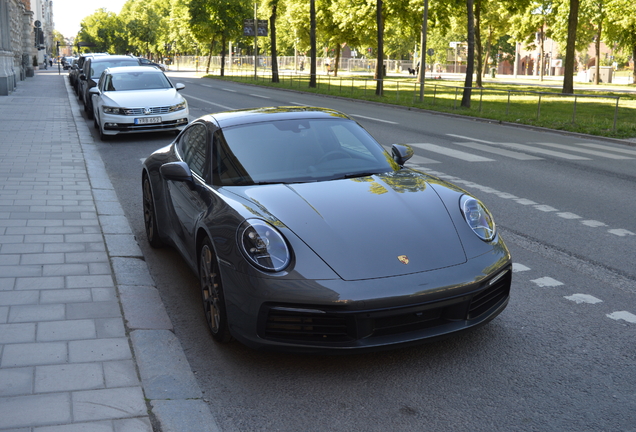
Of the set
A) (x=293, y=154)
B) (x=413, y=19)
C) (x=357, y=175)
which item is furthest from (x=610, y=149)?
(x=413, y=19)

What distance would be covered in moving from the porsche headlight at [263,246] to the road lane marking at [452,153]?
910 cm

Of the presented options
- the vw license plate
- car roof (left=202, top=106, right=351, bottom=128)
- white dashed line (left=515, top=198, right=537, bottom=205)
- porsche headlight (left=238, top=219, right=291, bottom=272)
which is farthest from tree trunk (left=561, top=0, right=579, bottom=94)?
porsche headlight (left=238, top=219, right=291, bottom=272)

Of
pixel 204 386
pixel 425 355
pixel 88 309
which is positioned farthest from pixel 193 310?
pixel 425 355

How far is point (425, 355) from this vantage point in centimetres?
398

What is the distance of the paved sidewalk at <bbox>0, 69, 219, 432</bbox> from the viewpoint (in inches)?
128

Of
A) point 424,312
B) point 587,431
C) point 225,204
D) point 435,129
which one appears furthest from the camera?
point 435,129

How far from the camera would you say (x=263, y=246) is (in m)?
3.77

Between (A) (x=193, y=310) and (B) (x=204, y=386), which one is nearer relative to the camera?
(B) (x=204, y=386)

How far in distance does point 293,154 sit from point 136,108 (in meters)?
10.5

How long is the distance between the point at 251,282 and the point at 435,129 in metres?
15.3

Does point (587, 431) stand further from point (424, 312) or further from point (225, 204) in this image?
point (225, 204)

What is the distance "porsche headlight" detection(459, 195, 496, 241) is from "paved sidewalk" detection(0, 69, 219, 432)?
1879mm

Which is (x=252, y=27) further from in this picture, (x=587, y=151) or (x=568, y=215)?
(x=568, y=215)

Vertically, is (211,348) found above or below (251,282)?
below
